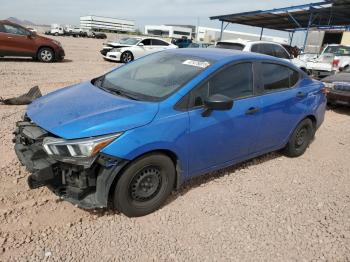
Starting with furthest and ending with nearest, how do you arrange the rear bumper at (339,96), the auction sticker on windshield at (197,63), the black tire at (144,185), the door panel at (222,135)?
the rear bumper at (339,96) → the auction sticker on windshield at (197,63) → the door panel at (222,135) → the black tire at (144,185)

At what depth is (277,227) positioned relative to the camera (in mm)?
3492

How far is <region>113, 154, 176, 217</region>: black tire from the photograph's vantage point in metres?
3.16

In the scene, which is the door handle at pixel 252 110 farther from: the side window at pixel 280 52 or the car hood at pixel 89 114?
the side window at pixel 280 52

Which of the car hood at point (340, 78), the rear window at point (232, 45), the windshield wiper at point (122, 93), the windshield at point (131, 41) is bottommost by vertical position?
the windshield at point (131, 41)

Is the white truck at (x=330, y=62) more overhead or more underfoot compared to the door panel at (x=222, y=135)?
more underfoot

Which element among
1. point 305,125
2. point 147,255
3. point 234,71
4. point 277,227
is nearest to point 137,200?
point 147,255

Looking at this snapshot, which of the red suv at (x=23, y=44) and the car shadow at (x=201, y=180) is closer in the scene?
the car shadow at (x=201, y=180)

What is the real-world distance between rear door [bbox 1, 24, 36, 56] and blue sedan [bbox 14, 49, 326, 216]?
35.5 feet

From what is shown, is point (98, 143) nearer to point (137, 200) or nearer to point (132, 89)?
point (137, 200)

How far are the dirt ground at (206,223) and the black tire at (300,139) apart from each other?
479mm

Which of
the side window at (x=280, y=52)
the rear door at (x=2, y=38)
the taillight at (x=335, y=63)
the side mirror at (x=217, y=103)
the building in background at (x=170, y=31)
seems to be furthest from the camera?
the building in background at (x=170, y=31)

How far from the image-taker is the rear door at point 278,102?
439cm

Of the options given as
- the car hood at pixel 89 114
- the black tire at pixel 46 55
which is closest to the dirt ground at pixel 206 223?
the car hood at pixel 89 114

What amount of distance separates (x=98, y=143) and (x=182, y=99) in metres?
1.01
